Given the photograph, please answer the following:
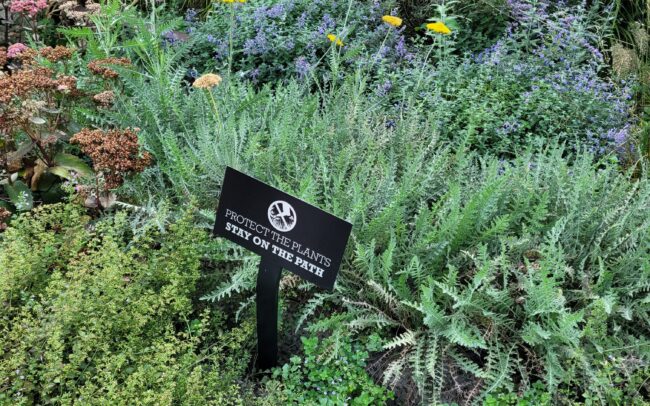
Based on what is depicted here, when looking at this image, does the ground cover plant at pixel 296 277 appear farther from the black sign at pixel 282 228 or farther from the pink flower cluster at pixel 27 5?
the black sign at pixel 282 228

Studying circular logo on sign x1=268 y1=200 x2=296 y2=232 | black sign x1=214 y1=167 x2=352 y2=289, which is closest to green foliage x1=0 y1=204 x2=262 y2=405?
black sign x1=214 y1=167 x2=352 y2=289

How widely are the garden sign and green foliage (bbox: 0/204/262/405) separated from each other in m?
0.24

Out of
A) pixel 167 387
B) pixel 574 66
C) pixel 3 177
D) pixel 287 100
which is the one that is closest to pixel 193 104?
pixel 287 100

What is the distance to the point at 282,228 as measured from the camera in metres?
2.03

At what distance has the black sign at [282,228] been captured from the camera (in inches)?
77.3

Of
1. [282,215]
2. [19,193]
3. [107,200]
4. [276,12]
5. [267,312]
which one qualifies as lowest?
[19,193]

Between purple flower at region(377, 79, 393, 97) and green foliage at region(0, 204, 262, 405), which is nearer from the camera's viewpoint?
green foliage at region(0, 204, 262, 405)

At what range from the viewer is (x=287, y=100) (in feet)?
10.6

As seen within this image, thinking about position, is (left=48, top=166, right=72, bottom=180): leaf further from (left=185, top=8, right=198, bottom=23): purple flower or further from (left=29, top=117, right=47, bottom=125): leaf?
(left=185, top=8, right=198, bottom=23): purple flower

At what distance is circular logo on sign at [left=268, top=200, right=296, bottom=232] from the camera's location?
6.58ft

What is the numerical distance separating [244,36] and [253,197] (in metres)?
2.36

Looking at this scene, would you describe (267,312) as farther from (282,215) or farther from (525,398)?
(525,398)

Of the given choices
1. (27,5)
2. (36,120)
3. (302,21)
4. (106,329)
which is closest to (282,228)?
(106,329)

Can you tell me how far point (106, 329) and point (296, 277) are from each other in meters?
0.68
